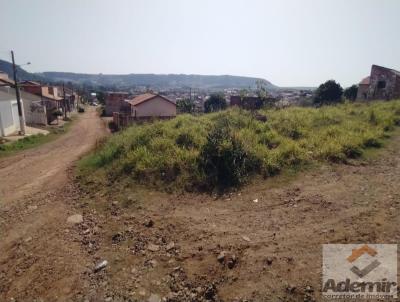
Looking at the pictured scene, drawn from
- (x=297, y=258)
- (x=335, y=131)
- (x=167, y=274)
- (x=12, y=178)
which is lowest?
(x=12, y=178)

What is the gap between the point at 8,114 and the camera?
62.0ft

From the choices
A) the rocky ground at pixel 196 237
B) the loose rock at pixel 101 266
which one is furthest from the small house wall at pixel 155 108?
the loose rock at pixel 101 266

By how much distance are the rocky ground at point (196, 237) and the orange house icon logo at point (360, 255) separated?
21 cm

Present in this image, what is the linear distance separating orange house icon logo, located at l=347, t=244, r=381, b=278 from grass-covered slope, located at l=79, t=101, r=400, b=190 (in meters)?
3.21

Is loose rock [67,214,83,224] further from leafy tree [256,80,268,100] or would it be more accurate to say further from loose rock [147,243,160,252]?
leafy tree [256,80,268,100]

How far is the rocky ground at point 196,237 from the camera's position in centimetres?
368

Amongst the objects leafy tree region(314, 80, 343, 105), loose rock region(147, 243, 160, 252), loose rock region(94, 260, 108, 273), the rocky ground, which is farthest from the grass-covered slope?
leafy tree region(314, 80, 343, 105)

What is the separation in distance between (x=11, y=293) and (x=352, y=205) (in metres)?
5.74

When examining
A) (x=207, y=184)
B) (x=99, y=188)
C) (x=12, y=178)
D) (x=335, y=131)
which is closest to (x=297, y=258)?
(x=207, y=184)

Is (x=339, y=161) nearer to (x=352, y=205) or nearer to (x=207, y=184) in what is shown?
(x=352, y=205)

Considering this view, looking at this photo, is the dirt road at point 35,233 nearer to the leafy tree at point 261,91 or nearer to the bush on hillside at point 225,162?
the bush on hillside at point 225,162

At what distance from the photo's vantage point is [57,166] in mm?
10711

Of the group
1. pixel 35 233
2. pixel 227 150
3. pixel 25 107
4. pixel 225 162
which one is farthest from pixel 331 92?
pixel 35 233

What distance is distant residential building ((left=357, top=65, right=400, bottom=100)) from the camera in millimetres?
21127
